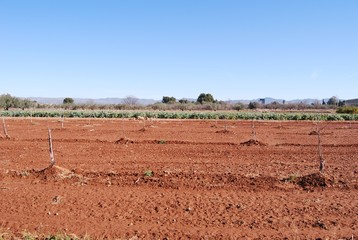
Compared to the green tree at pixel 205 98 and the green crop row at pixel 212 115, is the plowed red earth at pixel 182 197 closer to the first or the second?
the green crop row at pixel 212 115

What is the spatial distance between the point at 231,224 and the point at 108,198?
124 inches

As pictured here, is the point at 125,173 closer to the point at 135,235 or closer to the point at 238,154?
the point at 135,235

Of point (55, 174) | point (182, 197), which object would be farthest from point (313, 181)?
point (55, 174)

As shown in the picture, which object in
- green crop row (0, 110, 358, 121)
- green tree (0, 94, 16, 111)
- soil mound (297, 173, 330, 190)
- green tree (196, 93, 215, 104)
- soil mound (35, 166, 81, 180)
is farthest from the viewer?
green tree (196, 93, 215, 104)

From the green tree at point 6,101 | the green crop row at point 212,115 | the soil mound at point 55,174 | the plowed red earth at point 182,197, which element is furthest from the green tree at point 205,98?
the soil mound at point 55,174

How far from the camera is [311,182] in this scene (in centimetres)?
990

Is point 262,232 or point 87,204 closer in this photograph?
point 262,232

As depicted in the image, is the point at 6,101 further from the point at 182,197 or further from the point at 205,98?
the point at 182,197

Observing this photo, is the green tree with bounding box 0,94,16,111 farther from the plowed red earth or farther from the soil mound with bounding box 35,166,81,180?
the soil mound with bounding box 35,166,81,180

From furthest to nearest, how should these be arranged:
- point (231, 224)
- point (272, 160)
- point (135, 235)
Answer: point (272, 160)
point (231, 224)
point (135, 235)

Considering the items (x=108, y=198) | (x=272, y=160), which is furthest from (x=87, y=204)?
(x=272, y=160)

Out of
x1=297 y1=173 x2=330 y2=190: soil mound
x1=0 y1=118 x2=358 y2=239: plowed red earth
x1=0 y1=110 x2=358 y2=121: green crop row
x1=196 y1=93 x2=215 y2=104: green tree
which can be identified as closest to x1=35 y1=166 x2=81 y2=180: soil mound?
x1=0 y1=118 x2=358 y2=239: plowed red earth

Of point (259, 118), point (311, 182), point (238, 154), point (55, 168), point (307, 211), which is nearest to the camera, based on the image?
point (307, 211)

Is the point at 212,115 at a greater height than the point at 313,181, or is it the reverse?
the point at 212,115
